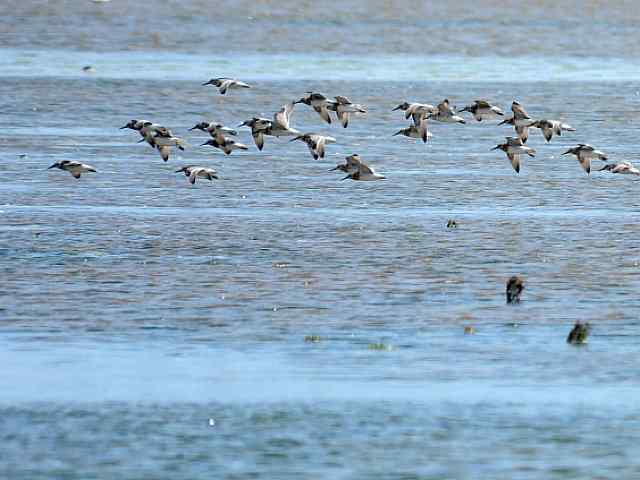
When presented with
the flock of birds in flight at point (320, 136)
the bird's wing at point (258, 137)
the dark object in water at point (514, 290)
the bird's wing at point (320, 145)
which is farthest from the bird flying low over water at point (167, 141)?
the dark object in water at point (514, 290)

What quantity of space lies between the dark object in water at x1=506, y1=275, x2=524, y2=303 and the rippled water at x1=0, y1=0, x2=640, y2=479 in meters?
0.40

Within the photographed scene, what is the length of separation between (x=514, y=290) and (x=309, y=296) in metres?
2.58

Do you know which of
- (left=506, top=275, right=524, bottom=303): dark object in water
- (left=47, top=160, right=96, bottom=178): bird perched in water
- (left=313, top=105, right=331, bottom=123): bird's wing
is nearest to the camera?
(left=506, top=275, right=524, bottom=303): dark object in water

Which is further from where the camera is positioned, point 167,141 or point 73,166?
point 167,141

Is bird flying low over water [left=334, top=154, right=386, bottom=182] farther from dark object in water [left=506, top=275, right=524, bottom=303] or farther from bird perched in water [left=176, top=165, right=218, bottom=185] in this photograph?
dark object in water [left=506, top=275, right=524, bottom=303]

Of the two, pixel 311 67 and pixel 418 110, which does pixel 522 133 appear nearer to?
pixel 418 110

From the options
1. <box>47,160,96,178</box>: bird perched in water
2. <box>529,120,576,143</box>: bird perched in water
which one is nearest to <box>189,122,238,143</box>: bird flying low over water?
<box>47,160,96,178</box>: bird perched in water

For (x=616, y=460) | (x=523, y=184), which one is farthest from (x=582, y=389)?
(x=523, y=184)

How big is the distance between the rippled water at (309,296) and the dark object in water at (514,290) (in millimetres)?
398

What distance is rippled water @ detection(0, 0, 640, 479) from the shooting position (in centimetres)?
1883

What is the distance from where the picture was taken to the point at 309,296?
2581 cm

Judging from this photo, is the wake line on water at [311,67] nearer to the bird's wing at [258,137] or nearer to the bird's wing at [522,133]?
the bird's wing at [522,133]

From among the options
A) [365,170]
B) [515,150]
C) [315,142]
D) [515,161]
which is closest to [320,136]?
[315,142]

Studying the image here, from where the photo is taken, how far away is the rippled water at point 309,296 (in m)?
18.8
